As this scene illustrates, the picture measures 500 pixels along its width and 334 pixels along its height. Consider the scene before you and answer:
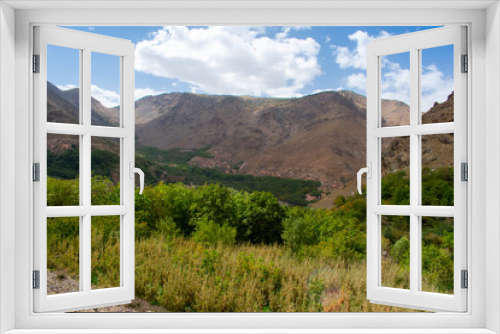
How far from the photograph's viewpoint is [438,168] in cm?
397

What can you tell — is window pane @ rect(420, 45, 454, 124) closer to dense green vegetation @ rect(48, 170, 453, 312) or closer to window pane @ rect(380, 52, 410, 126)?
window pane @ rect(380, 52, 410, 126)

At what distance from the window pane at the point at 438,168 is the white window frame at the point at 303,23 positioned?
6.63ft

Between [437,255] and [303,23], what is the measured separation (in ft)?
9.38

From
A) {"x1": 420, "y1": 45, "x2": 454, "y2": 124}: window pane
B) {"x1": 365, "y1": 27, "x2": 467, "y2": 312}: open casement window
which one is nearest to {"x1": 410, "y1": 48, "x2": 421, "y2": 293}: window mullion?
{"x1": 365, "y1": 27, "x2": 467, "y2": 312}: open casement window

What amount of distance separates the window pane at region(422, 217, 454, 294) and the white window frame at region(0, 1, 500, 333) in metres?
1.24

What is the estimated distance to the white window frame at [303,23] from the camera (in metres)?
1.81

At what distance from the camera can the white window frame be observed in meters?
1.81

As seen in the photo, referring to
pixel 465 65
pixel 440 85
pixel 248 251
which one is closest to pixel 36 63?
pixel 465 65

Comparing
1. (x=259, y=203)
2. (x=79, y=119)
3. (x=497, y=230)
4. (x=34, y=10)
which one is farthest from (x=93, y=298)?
(x=259, y=203)

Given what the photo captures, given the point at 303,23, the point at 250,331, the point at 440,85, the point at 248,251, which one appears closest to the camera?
the point at 250,331

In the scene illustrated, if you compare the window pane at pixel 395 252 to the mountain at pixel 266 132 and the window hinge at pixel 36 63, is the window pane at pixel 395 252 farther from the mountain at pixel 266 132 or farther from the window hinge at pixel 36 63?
the window hinge at pixel 36 63

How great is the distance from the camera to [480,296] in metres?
1.84

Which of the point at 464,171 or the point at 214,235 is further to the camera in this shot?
the point at 214,235

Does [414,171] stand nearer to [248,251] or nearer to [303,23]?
[303,23]
